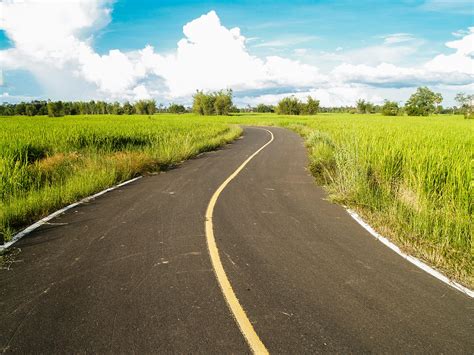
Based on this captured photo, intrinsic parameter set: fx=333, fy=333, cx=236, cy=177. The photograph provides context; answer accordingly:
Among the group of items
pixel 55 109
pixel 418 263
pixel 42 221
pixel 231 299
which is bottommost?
pixel 418 263

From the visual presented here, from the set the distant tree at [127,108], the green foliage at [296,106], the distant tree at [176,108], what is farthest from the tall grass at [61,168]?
the distant tree at [176,108]

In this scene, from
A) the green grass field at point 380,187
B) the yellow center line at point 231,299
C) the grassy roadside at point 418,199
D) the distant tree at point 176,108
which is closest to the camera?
the yellow center line at point 231,299

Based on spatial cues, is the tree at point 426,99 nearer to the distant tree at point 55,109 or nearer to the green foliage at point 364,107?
the green foliage at point 364,107

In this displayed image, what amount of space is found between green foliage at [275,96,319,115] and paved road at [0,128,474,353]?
125m

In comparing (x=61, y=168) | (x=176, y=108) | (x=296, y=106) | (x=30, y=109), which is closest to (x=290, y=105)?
(x=296, y=106)

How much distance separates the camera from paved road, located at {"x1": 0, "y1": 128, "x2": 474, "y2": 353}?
10.6ft

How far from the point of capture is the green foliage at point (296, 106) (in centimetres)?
12775

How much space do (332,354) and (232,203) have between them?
544 centimetres

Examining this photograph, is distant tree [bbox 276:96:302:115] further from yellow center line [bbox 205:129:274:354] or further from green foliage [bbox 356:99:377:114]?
yellow center line [bbox 205:129:274:354]

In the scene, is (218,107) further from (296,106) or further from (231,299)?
(231,299)

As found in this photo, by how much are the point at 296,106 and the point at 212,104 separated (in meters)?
32.2

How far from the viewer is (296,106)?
12775 centimetres

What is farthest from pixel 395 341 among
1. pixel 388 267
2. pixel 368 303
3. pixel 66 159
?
pixel 66 159

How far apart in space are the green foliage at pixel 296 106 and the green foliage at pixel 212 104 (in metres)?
20.2
